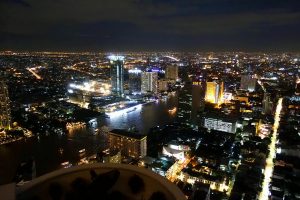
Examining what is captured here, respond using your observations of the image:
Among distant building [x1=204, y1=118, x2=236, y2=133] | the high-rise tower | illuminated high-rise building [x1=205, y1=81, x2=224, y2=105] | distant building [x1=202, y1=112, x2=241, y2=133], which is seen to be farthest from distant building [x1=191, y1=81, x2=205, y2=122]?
distant building [x1=204, y1=118, x2=236, y2=133]

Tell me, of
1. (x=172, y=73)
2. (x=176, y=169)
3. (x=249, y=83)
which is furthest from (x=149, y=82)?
(x=176, y=169)

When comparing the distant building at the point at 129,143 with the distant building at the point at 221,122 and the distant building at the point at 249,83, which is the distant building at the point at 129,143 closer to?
the distant building at the point at 221,122

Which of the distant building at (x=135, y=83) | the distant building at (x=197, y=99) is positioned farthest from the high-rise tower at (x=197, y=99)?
the distant building at (x=135, y=83)

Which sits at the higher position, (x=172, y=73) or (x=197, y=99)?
(x=172, y=73)

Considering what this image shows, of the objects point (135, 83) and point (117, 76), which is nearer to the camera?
point (117, 76)

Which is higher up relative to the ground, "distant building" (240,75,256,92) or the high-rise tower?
"distant building" (240,75,256,92)

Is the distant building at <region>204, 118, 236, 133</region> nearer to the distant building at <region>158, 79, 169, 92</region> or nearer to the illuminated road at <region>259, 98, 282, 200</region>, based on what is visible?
the illuminated road at <region>259, 98, 282, 200</region>

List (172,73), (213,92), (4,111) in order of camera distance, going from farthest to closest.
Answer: (172,73) → (213,92) → (4,111)

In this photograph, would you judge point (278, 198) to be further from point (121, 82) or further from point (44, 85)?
point (44, 85)

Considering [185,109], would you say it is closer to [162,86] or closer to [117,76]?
[162,86]
